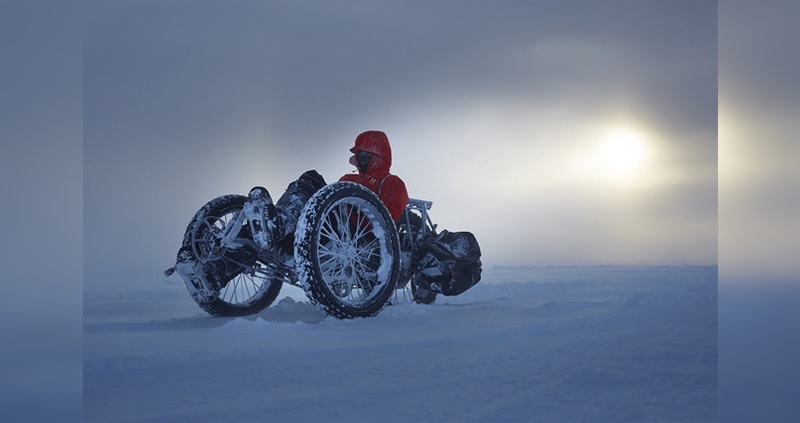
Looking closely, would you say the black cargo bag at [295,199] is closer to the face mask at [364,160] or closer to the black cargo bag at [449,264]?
the face mask at [364,160]

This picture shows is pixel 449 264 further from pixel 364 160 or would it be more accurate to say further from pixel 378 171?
pixel 364 160

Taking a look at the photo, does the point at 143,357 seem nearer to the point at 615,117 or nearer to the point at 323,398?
the point at 323,398

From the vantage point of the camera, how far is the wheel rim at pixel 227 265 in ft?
14.4

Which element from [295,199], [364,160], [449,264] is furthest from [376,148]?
[449,264]

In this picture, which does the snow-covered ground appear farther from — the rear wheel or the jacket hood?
the jacket hood

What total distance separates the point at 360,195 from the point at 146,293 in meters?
1.84

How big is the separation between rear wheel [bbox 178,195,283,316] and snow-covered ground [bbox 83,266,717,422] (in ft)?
0.34

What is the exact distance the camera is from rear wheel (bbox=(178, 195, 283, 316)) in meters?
4.41

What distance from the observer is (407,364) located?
367cm

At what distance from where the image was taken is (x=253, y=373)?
11.6 feet

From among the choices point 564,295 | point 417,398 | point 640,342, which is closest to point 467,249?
point 564,295

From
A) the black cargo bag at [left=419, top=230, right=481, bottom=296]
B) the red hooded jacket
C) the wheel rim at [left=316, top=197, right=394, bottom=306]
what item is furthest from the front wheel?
the black cargo bag at [left=419, top=230, right=481, bottom=296]

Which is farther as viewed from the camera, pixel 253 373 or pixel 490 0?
pixel 490 0

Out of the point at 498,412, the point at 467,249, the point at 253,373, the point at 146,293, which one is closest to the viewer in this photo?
the point at 498,412
